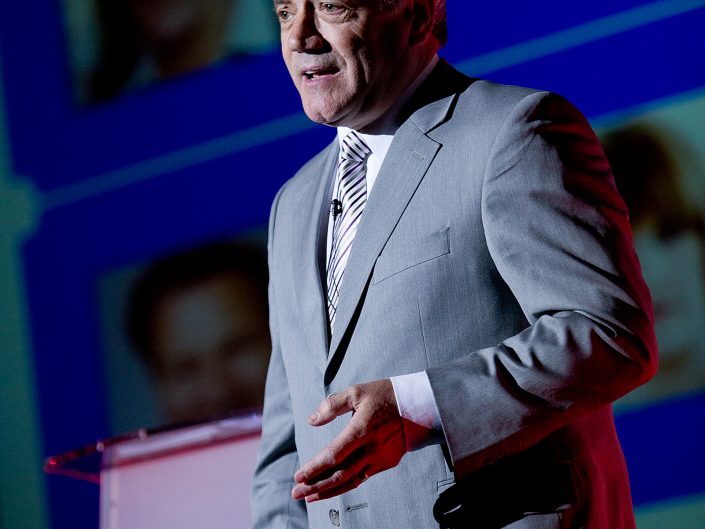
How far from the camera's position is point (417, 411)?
118 centimetres

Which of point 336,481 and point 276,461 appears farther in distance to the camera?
point 276,461

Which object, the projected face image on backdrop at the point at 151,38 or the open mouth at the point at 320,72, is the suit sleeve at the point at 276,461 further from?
the projected face image on backdrop at the point at 151,38

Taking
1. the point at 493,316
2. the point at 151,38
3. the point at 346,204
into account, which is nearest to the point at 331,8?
the point at 346,204

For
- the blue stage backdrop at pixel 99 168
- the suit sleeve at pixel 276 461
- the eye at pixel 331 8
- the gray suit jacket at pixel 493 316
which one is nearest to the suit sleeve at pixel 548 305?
the gray suit jacket at pixel 493 316

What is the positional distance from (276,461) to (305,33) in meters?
0.75

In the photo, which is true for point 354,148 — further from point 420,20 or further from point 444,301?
point 444,301

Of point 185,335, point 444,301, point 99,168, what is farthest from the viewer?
point 99,168

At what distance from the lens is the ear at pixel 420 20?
157 centimetres

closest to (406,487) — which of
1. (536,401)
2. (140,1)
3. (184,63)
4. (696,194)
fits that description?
(536,401)

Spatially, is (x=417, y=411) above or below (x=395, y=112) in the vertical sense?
below

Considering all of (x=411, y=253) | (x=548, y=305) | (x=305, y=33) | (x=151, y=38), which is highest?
(x=151, y=38)

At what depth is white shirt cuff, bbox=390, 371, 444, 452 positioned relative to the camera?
1173 mm

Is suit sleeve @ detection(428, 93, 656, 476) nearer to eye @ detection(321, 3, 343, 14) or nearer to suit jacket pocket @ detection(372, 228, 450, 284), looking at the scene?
suit jacket pocket @ detection(372, 228, 450, 284)

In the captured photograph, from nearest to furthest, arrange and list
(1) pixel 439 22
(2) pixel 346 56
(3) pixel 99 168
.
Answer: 1. (2) pixel 346 56
2. (1) pixel 439 22
3. (3) pixel 99 168
